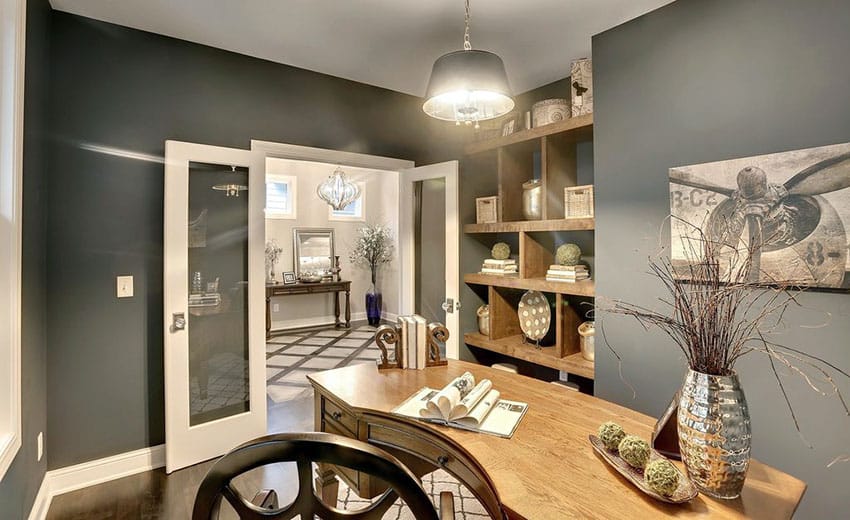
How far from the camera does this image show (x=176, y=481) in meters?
2.51

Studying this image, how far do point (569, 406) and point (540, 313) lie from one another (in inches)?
57.8

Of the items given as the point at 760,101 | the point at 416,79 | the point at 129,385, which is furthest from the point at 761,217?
the point at 129,385

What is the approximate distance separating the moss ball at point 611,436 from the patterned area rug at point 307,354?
3169 millimetres

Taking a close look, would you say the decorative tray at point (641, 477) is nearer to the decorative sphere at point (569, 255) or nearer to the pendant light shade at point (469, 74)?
the pendant light shade at point (469, 74)

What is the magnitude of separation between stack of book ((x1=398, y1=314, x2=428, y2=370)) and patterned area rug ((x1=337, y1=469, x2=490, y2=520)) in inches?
28.2

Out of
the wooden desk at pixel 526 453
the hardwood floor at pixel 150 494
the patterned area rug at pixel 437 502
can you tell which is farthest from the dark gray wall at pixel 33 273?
the patterned area rug at pixel 437 502

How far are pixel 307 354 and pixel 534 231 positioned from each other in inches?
144

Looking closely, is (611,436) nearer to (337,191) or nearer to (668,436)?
(668,436)

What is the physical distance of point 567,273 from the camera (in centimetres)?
281

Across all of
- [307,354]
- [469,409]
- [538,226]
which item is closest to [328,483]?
[469,409]

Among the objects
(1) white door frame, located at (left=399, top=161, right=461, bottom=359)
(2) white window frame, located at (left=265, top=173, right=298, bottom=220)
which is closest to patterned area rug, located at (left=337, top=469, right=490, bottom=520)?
(1) white door frame, located at (left=399, top=161, right=461, bottom=359)

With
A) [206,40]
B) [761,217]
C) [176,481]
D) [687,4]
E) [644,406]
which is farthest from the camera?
[206,40]

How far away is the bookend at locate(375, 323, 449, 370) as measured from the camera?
1.97m

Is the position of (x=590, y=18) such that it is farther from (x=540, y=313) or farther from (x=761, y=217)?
(x=540, y=313)
